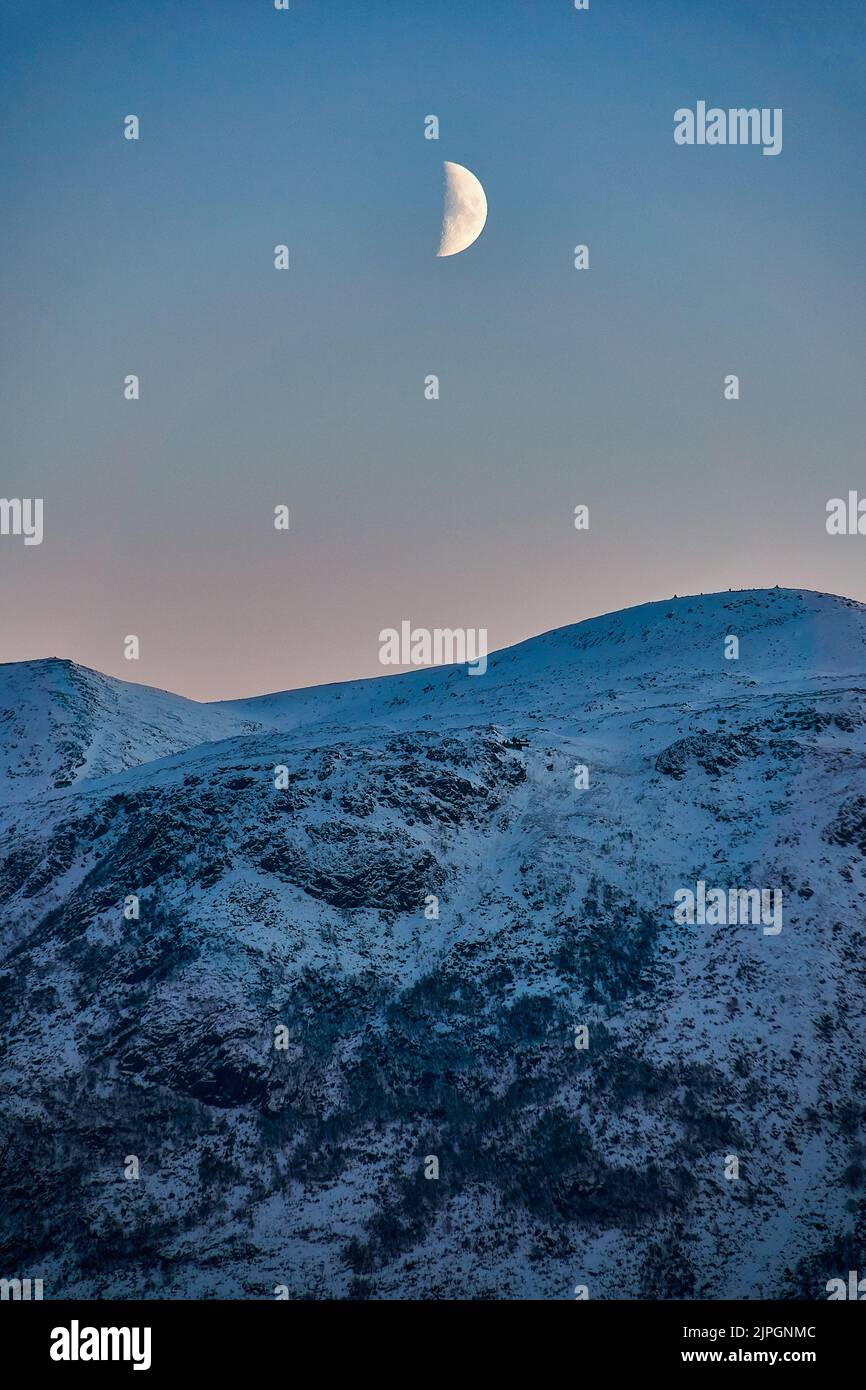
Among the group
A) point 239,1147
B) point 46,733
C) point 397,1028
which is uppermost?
point 46,733

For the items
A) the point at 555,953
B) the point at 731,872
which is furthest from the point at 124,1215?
the point at 731,872

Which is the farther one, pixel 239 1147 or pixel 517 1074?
pixel 517 1074

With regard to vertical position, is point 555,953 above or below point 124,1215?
above
